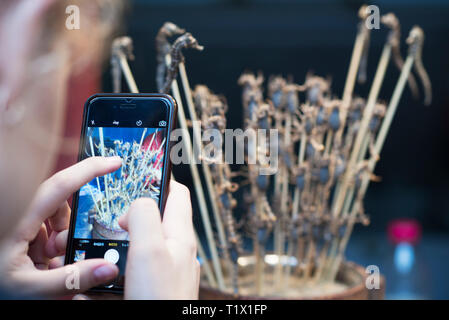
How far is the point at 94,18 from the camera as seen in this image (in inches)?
18.0

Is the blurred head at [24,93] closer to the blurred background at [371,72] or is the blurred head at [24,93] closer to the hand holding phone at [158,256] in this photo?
the hand holding phone at [158,256]

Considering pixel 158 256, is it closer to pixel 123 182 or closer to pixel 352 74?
pixel 123 182

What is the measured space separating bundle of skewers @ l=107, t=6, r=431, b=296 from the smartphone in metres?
0.04

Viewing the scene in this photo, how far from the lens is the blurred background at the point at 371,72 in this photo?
1002mm

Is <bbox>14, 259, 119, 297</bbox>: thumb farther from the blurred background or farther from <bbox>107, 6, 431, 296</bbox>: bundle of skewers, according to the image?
the blurred background

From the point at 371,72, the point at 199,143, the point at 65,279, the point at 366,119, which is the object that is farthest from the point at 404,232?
the point at 65,279

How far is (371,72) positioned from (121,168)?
3.01ft

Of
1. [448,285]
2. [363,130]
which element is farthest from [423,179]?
[363,130]

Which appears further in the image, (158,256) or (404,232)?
(404,232)

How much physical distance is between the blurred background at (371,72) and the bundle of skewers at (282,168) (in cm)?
39

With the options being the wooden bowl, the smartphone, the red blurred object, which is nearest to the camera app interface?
the smartphone

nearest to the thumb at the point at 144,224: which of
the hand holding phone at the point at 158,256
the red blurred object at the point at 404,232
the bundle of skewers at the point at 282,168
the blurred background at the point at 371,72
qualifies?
the hand holding phone at the point at 158,256

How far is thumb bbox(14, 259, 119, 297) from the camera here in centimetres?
27

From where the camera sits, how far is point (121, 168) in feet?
1.05
